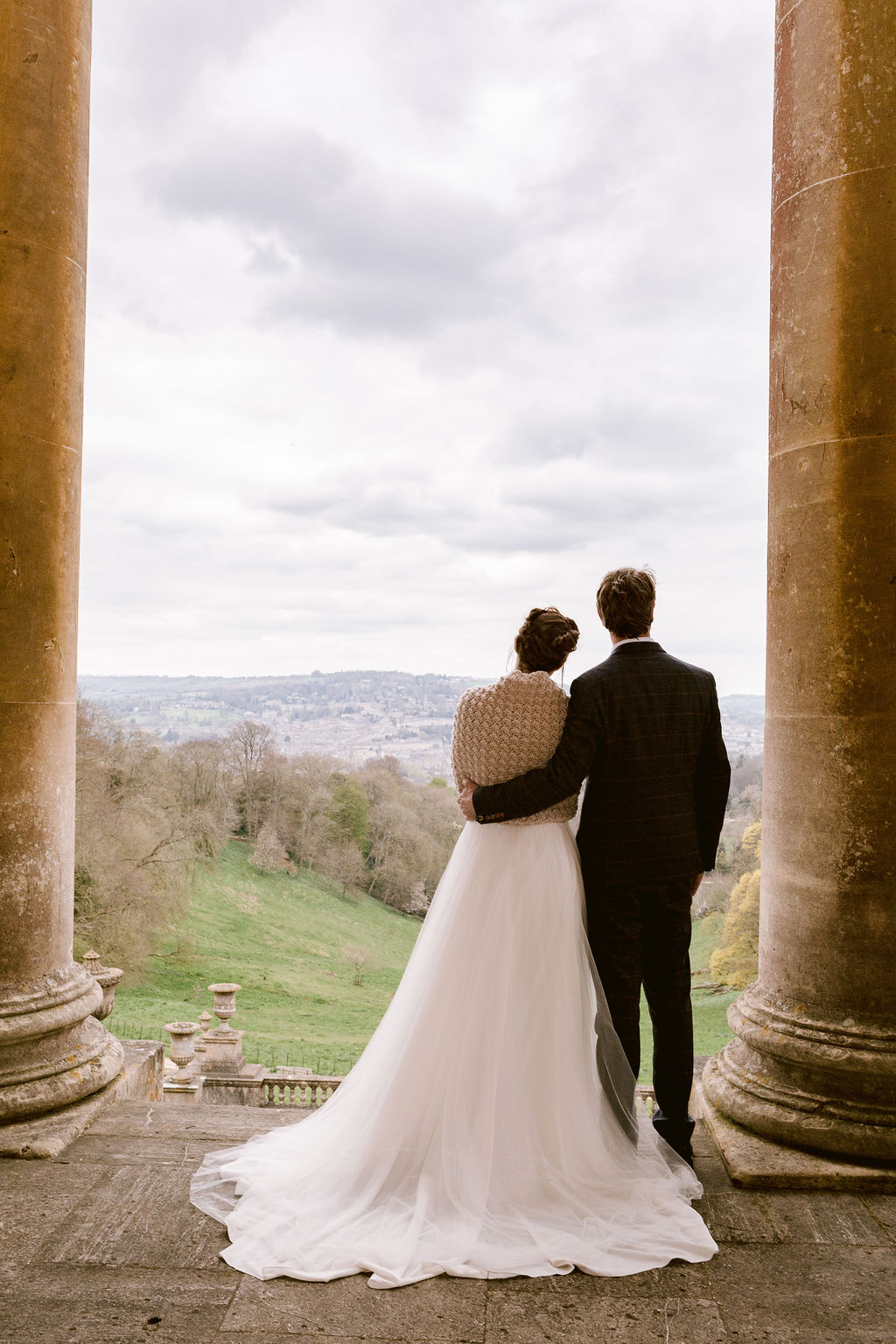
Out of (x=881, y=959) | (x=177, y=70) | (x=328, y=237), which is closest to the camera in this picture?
(x=881, y=959)

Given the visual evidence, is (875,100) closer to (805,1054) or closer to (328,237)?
(805,1054)

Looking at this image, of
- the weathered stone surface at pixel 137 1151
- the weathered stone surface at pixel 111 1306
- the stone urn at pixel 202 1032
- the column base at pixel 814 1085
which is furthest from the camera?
the stone urn at pixel 202 1032

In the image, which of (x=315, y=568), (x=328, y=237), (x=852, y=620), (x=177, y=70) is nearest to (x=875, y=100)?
(x=852, y=620)

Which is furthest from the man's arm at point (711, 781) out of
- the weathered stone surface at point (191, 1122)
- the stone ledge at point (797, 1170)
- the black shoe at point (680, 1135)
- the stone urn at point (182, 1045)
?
the stone urn at point (182, 1045)

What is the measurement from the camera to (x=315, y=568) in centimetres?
13762

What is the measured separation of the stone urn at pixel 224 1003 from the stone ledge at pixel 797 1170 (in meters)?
20.5

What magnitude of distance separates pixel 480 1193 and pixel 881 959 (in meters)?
2.14

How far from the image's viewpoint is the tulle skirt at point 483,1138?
140 inches

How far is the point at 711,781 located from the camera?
14.8 ft

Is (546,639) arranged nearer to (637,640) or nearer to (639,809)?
(637,640)

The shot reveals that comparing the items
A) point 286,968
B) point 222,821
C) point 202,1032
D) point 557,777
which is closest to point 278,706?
point 222,821

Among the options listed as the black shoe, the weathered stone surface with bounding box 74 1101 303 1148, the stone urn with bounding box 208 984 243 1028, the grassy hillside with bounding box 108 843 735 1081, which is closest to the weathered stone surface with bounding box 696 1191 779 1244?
the black shoe

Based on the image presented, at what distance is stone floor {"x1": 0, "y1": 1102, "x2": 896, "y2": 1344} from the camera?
10.1ft

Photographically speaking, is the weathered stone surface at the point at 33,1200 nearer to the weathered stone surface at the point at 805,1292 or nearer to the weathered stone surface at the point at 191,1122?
the weathered stone surface at the point at 191,1122
